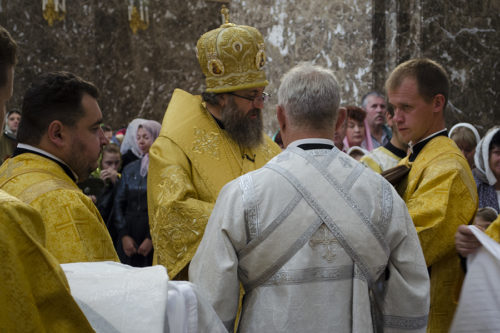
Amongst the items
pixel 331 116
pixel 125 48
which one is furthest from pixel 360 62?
pixel 125 48

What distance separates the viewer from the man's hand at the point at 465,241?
2.91m

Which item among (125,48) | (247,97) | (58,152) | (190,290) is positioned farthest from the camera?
(125,48)

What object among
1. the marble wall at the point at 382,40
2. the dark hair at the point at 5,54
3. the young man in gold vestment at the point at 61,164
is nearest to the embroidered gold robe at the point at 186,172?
the young man in gold vestment at the point at 61,164

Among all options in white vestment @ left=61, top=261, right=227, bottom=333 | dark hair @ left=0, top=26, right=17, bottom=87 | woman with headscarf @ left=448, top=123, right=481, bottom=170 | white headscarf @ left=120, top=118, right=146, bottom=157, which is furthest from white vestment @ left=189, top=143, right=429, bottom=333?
white headscarf @ left=120, top=118, right=146, bottom=157

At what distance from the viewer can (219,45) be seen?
3834 mm

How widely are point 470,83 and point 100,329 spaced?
5.34 m

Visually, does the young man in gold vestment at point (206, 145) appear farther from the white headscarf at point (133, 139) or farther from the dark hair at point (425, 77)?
the white headscarf at point (133, 139)

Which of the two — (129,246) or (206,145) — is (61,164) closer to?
(206,145)

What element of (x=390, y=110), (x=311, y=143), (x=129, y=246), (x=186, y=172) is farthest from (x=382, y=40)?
(x=311, y=143)

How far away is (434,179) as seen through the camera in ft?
10.1

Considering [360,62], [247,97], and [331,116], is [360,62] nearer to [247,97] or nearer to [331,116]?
[247,97]

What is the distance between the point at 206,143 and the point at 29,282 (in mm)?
2371

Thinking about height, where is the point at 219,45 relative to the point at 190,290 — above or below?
above

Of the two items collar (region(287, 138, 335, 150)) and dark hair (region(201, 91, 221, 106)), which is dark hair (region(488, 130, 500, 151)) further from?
collar (region(287, 138, 335, 150))
